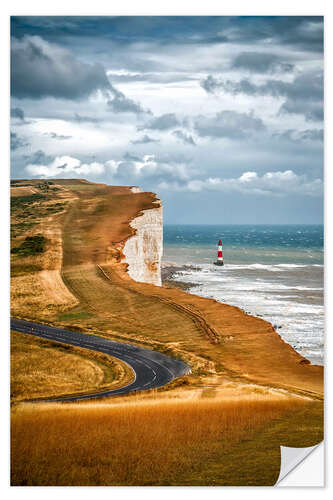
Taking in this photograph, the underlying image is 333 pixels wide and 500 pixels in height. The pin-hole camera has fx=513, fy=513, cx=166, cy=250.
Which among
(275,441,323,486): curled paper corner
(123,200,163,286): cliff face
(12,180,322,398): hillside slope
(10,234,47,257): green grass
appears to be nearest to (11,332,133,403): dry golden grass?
(12,180,322,398): hillside slope

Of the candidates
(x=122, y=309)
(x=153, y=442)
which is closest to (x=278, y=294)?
(x=122, y=309)

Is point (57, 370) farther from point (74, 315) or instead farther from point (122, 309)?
point (122, 309)

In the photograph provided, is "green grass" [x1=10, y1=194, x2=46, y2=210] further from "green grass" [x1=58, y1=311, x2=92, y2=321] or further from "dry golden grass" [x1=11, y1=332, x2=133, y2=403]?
"dry golden grass" [x1=11, y1=332, x2=133, y2=403]

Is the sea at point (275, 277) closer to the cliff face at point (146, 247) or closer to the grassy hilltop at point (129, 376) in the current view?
the cliff face at point (146, 247)

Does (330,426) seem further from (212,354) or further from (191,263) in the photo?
(191,263)

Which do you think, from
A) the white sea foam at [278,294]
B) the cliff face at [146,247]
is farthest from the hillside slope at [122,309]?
the cliff face at [146,247]
